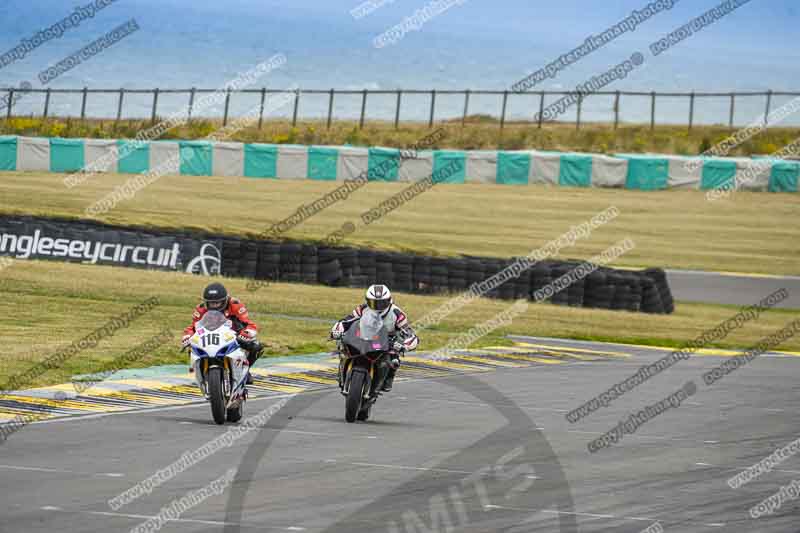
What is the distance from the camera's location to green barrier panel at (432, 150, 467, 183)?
50.7m

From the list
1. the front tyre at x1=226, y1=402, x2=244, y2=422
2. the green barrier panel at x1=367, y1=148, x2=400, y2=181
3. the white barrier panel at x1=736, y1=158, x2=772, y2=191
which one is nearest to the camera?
the front tyre at x1=226, y1=402, x2=244, y2=422

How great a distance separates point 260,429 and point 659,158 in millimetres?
38723

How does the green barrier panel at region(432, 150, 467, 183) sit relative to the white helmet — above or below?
above

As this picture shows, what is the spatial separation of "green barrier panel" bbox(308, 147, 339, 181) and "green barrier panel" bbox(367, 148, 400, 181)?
166 cm

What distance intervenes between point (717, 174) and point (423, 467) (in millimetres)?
38896

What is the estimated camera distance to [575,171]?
5125 cm

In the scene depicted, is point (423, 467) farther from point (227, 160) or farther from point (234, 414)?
point (227, 160)

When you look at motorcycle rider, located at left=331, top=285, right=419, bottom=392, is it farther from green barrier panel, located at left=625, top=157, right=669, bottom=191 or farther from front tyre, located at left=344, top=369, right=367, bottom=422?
green barrier panel, located at left=625, top=157, right=669, bottom=191

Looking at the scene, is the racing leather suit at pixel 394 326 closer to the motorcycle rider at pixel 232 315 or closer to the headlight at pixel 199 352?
the motorcycle rider at pixel 232 315

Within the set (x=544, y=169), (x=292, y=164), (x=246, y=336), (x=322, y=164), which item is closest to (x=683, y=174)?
(x=544, y=169)

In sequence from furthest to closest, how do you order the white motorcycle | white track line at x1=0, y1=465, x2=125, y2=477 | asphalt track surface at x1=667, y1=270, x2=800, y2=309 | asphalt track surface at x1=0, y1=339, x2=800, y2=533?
asphalt track surface at x1=667, y1=270, x2=800, y2=309 → the white motorcycle → white track line at x1=0, y1=465, x2=125, y2=477 → asphalt track surface at x1=0, y1=339, x2=800, y2=533

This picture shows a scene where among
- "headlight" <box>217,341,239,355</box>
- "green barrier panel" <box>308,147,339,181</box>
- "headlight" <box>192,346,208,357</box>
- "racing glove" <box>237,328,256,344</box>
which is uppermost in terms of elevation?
"green barrier panel" <box>308,147,339,181</box>

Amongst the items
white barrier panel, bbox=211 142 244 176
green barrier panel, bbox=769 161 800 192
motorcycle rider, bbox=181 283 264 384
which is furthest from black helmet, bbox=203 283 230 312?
white barrier panel, bbox=211 142 244 176

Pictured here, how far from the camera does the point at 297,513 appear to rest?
34.2 feet
